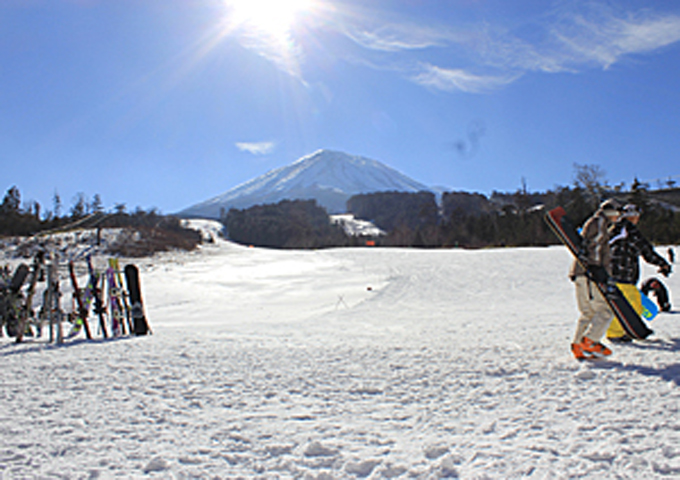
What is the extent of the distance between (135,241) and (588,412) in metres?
35.4

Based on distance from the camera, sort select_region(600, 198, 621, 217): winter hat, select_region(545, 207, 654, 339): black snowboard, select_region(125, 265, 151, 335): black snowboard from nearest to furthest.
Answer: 1. select_region(545, 207, 654, 339): black snowboard
2. select_region(600, 198, 621, 217): winter hat
3. select_region(125, 265, 151, 335): black snowboard

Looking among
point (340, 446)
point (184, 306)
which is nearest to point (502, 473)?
point (340, 446)

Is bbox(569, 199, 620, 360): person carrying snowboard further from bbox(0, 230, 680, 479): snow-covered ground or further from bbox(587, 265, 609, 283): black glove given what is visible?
bbox(0, 230, 680, 479): snow-covered ground

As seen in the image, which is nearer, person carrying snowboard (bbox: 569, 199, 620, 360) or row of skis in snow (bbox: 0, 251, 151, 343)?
person carrying snowboard (bbox: 569, 199, 620, 360)

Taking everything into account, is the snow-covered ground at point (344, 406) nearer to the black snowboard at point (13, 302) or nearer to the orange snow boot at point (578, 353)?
the orange snow boot at point (578, 353)

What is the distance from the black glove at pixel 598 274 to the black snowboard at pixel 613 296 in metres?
0.06

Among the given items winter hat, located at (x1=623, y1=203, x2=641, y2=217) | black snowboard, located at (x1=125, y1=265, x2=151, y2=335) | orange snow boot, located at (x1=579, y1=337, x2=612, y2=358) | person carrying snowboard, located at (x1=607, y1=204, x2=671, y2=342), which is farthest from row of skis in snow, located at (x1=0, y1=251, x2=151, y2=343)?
winter hat, located at (x1=623, y1=203, x2=641, y2=217)

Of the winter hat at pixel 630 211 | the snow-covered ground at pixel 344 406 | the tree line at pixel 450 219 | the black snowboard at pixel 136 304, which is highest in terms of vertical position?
the tree line at pixel 450 219

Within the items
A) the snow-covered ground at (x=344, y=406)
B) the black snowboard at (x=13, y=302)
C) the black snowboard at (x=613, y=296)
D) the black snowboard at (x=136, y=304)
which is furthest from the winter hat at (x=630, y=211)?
the black snowboard at (x=13, y=302)

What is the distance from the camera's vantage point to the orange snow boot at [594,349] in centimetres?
455

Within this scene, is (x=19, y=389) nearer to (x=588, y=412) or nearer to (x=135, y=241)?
(x=588, y=412)

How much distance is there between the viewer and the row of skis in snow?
22.5 feet

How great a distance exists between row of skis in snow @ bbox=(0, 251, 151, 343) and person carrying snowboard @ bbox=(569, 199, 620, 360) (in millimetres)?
7609

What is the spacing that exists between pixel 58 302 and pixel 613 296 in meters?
8.60
